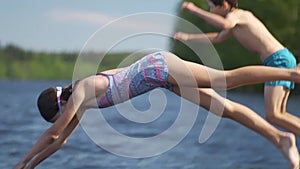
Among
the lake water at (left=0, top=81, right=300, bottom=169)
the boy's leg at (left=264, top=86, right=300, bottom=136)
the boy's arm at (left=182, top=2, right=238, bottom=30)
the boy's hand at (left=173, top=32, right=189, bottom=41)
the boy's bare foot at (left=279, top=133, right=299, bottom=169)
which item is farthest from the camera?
the lake water at (left=0, top=81, right=300, bottom=169)

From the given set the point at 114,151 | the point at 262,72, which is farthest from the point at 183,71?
the point at 114,151

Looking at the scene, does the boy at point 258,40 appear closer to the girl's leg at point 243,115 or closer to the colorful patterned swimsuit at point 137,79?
the girl's leg at point 243,115

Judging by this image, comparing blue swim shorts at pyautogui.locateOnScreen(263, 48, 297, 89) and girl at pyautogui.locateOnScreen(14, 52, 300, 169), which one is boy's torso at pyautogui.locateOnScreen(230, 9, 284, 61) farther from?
girl at pyautogui.locateOnScreen(14, 52, 300, 169)

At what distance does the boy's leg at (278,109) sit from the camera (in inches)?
257

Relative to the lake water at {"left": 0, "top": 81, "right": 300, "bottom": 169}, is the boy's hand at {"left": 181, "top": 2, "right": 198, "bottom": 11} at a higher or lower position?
higher

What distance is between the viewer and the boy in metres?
6.12

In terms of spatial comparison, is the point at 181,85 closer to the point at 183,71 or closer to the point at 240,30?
the point at 183,71

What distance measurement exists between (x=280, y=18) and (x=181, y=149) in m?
30.6

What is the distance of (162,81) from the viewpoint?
5.70 meters

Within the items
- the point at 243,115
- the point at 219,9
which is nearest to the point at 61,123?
the point at 243,115

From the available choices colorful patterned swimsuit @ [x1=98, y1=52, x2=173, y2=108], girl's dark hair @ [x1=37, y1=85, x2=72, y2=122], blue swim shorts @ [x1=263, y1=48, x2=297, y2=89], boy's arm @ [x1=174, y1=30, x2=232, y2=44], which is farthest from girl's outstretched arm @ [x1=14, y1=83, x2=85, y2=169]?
blue swim shorts @ [x1=263, y1=48, x2=297, y2=89]

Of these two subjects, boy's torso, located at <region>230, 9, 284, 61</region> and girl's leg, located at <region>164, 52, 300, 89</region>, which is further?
boy's torso, located at <region>230, 9, 284, 61</region>

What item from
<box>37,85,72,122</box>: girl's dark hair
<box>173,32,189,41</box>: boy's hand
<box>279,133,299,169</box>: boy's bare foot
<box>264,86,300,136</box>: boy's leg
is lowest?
<box>279,133,299,169</box>: boy's bare foot

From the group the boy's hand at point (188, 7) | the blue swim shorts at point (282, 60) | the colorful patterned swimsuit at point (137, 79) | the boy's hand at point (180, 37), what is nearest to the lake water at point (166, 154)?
the boy's hand at point (180, 37)
